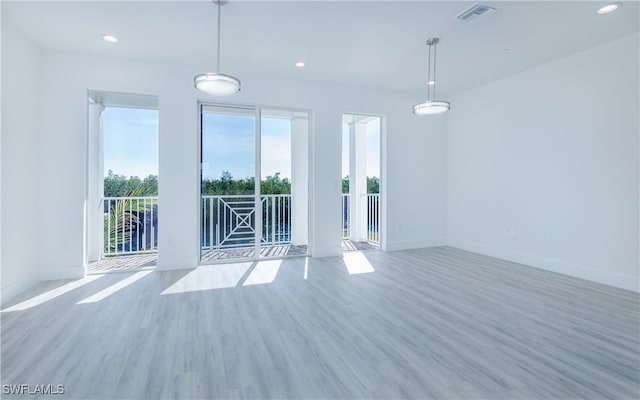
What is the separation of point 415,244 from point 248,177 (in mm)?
3190

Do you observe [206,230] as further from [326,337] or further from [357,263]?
[326,337]

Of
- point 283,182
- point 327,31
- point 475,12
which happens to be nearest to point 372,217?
point 283,182

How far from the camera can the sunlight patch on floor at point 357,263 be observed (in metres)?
4.06

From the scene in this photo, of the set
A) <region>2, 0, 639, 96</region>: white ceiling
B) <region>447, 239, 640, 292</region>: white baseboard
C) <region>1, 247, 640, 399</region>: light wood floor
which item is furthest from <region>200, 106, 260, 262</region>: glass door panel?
<region>447, 239, 640, 292</region>: white baseboard

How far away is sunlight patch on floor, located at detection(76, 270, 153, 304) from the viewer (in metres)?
2.98

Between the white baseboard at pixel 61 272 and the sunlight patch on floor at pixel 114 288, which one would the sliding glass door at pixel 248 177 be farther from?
the white baseboard at pixel 61 272

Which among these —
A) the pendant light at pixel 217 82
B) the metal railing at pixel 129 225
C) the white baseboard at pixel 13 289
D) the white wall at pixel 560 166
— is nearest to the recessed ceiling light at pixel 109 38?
the pendant light at pixel 217 82

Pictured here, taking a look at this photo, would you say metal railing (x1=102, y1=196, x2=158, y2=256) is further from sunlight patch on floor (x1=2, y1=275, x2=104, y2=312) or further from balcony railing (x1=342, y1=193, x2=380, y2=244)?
balcony railing (x1=342, y1=193, x2=380, y2=244)

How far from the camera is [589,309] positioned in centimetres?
273

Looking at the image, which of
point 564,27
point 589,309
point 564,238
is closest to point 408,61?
point 564,27

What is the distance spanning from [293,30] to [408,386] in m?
3.26

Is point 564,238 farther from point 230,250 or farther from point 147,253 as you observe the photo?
point 147,253

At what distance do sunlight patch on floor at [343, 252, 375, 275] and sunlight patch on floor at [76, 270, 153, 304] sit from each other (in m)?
2.66

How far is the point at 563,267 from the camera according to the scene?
153 inches
